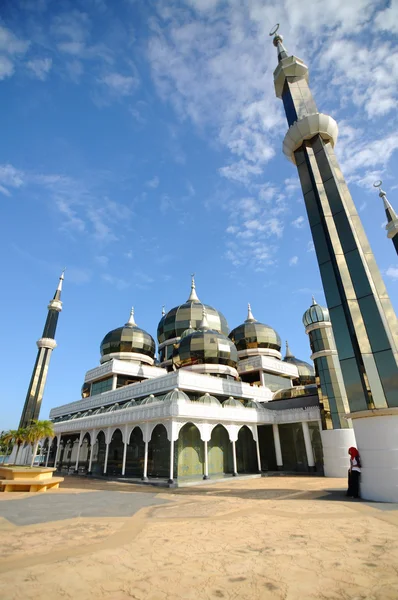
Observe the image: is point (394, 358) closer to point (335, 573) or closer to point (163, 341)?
point (335, 573)

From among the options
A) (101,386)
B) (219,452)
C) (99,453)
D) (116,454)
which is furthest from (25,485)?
(101,386)

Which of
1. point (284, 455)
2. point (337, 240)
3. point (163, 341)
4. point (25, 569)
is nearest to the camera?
point (25, 569)

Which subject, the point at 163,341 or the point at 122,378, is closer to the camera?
the point at 122,378

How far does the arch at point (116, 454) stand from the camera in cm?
2478

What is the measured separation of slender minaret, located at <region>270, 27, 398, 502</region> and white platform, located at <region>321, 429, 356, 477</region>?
10.9 m

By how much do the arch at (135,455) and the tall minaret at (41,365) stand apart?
21.2 m

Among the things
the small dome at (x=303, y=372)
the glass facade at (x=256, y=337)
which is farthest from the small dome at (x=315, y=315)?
the small dome at (x=303, y=372)

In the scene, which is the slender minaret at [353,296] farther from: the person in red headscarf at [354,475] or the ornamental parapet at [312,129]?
the person in red headscarf at [354,475]

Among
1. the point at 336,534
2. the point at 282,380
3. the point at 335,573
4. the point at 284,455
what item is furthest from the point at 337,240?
the point at 282,380

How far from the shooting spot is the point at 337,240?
46.4ft

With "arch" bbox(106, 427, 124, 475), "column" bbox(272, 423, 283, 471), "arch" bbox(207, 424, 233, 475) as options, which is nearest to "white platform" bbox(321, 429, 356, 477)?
"column" bbox(272, 423, 283, 471)

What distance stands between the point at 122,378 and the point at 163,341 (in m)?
7.91

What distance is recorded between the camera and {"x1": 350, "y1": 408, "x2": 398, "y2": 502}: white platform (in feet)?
32.8

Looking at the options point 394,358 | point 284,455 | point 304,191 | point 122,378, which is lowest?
point 284,455
